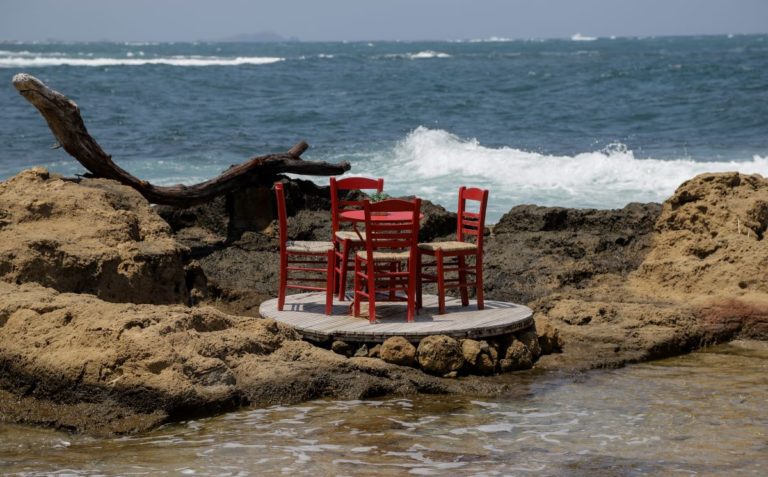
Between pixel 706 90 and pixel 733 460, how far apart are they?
36.2 m

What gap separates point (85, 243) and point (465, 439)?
3.90m

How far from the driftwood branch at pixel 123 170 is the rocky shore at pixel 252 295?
29cm

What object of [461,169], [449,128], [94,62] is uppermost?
[94,62]

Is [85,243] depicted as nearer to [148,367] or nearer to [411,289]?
[148,367]

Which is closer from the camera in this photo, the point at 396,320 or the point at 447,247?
the point at 396,320

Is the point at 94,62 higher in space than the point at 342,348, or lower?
higher

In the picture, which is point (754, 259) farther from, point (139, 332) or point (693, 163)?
point (693, 163)

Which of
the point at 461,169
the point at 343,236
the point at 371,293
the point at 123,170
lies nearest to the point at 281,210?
the point at 343,236

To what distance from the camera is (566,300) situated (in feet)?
33.8

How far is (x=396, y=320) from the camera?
29.2 feet

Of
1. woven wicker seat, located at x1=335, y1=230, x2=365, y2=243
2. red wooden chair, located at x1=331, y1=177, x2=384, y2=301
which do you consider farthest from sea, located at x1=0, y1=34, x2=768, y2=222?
woven wicker seat, located at x1=335, y1=230, x2=365, y2=243

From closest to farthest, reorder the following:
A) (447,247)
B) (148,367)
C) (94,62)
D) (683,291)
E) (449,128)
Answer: (148,367)
(447,247)
(683,291)
(449,128)
(94,62)

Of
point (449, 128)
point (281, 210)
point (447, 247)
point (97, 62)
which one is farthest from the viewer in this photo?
point (97, 62)

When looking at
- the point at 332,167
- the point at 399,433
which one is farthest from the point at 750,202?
the point at 399,433
